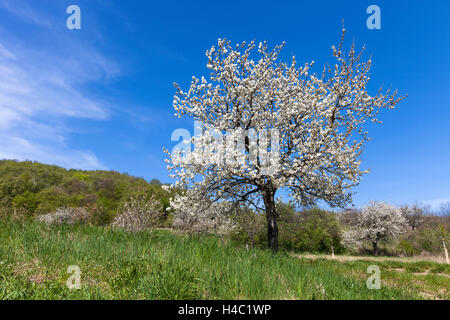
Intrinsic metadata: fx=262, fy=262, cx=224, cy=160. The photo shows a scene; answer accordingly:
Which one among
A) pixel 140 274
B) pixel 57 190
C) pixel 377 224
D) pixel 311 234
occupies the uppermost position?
pixel 57 190

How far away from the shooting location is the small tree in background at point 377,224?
38.0 m

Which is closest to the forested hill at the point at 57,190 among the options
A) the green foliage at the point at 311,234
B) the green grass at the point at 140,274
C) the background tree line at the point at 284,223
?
the background tree line at the point at 284,223

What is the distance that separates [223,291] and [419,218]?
69848 millimetres

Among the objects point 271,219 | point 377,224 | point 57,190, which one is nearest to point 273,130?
point 271,219

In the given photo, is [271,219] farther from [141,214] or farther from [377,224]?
[377,224]

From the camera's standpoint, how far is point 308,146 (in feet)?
44.7

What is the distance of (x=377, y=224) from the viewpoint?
3828cm

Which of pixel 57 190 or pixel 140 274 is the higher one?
→ pixel 57 190

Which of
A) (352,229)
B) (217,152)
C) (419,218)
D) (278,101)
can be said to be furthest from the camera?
(419,218)

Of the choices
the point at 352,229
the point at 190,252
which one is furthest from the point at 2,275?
the point at 352,229

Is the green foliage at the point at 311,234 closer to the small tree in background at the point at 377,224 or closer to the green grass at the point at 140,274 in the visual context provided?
the small tree in background at the point at 377,224

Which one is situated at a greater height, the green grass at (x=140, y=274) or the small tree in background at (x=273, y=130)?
the small tree in background at (x=273, y=130)

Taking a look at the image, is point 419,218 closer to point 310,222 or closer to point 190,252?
point 310,222

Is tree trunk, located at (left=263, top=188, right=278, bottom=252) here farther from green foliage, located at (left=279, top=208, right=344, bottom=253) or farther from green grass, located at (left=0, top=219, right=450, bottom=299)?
green foliage, located at (left=279, top=208, right=344, bottom=253)
